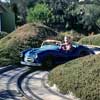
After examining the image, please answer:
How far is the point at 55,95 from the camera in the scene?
11.9 m

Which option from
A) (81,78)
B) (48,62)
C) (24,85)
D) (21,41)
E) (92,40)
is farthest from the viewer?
(92,40)

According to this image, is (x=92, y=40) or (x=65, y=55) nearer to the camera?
(x=65, y=55)

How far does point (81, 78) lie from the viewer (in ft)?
37.2

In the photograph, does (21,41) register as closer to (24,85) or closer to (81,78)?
(24,85)

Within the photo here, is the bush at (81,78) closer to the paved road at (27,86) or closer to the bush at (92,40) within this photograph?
the paved road at (27,86)

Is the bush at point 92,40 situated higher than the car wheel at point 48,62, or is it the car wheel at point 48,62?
the bush at point 92,40

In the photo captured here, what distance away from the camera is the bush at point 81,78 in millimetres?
10801

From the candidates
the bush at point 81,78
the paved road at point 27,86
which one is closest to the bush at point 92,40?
the paved road at point 27,86

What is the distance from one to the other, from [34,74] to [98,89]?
5727 millimetres

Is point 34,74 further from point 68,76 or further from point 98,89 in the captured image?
point 98,89

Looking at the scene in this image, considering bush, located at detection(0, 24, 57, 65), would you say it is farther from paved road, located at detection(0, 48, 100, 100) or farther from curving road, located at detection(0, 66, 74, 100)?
paved road, located at detection(0, 48, 100, 100)

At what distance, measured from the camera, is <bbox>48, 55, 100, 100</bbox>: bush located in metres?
10.8

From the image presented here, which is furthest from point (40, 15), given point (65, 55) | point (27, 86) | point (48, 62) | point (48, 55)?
point (27, 86)

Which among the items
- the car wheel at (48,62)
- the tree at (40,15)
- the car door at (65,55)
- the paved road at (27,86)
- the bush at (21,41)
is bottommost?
the paved road at (27,86)
